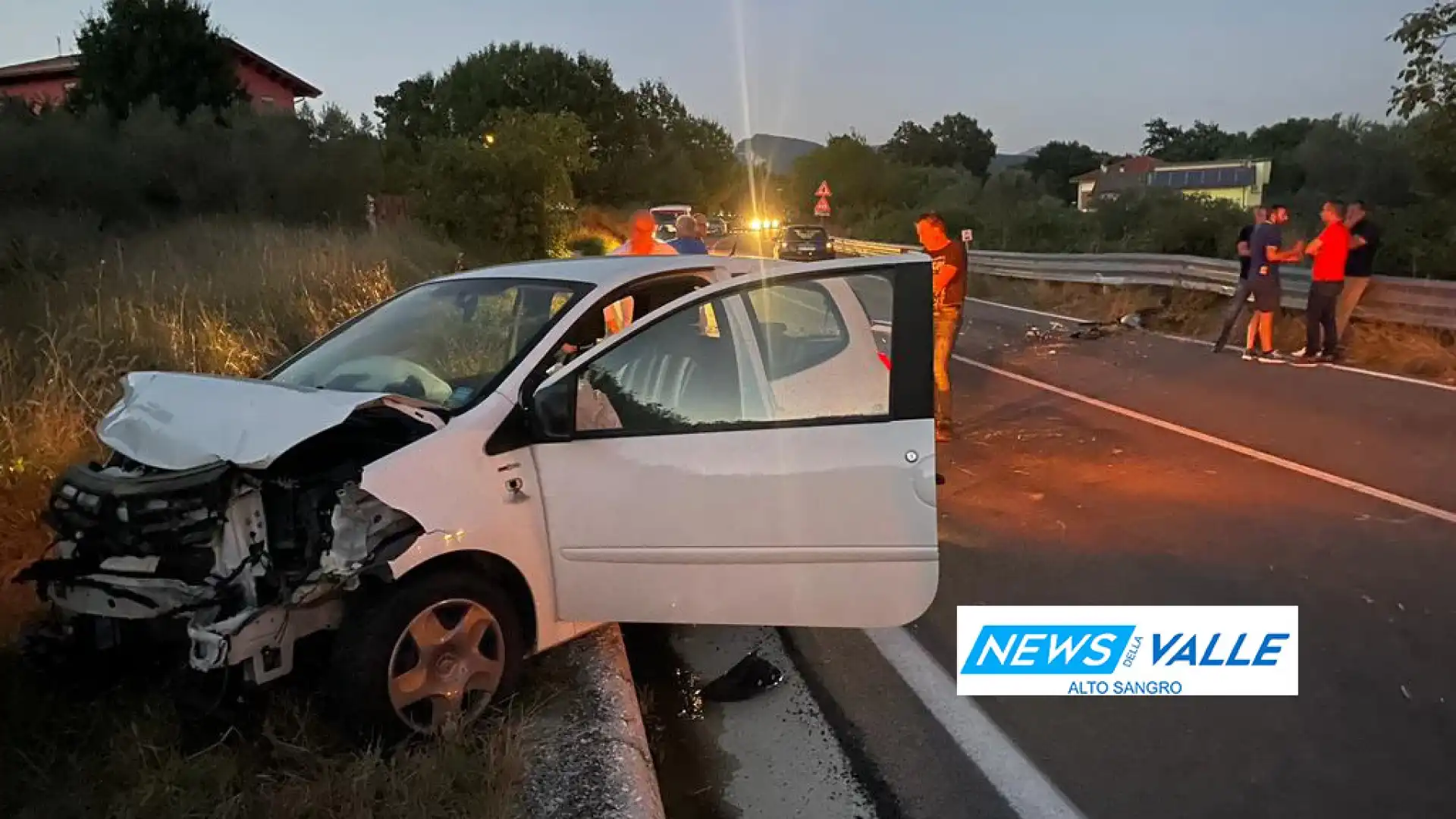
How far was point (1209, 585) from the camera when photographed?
5234 mm

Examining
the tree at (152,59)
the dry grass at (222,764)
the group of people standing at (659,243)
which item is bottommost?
the dry grass at (222,764)

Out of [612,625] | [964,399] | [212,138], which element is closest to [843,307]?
[612,625]

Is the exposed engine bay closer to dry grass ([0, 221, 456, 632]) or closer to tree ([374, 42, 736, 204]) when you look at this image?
dry grass ([0, 221, 456, 632])

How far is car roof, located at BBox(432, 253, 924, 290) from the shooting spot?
177 inches

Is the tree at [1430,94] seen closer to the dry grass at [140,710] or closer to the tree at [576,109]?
the dry grass at [140,710]

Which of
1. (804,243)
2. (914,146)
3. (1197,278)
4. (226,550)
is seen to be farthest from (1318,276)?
(914,146)

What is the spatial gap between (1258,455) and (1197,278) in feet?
29.9

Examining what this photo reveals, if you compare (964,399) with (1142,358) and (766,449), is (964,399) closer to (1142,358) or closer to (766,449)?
(1142,358)

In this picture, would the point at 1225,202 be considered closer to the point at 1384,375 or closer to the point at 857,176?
the point at 1384,375

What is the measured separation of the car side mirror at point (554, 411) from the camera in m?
3.79

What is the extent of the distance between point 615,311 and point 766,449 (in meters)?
1.19

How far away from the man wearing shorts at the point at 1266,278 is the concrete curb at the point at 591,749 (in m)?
Answer: 10.2

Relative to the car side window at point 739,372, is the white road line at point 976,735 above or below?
below

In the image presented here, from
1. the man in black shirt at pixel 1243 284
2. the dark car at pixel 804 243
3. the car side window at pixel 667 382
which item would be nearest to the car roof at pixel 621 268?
the car side window at pixel 667 382
